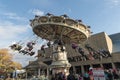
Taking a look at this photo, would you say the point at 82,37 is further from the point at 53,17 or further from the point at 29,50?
the point at 29,50

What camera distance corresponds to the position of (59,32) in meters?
26.2

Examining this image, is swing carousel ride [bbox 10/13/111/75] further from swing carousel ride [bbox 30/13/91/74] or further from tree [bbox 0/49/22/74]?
tree [bbox 0/49/22/74]

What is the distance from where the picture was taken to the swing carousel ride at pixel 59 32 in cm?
2386

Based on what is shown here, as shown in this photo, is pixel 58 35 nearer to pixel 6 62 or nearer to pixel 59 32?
pixel 59 32

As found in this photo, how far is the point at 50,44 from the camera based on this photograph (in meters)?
27.3

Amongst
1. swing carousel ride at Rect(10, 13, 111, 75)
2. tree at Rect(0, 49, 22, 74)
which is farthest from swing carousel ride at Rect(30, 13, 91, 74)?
tree at Rect(0, 49, 22, 74)

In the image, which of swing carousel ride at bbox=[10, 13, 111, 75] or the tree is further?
the tree

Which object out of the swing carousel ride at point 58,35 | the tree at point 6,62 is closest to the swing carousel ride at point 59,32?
the swing carousel ride at point 58,35

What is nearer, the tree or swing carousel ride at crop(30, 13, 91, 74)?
swing carousel ride at crop(30, 13, 91, 74)

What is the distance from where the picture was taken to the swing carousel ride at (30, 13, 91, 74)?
23.9 metres

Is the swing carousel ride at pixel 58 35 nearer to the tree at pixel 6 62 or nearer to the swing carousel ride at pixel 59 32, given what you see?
the swing carousel ride at pixel 59 32

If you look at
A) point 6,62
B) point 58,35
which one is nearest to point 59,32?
point 58,35

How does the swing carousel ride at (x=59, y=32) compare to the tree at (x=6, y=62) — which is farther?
the tree at (x=6, y=62)

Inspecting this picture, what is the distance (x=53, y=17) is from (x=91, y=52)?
8.19m
